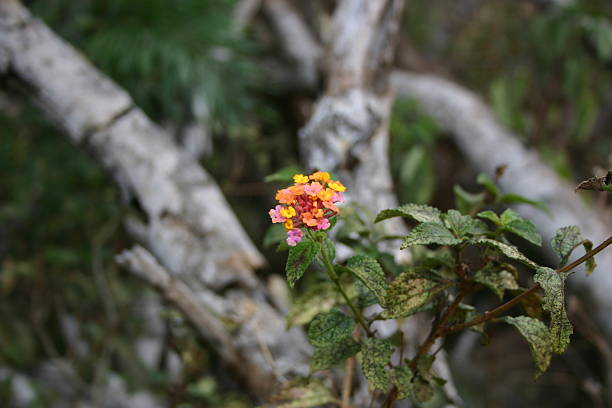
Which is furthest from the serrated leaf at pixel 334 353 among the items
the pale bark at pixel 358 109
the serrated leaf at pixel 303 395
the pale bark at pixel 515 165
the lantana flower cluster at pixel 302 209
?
the pale bark at pixel 515 165

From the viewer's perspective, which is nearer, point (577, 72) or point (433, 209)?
point (433, 209)

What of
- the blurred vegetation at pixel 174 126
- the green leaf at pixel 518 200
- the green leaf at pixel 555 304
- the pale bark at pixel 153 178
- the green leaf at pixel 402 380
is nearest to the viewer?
the green leaf at pixel 555 304

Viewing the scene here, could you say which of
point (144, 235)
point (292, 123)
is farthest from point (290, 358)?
point (292, 123)

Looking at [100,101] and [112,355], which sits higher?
[100,101]

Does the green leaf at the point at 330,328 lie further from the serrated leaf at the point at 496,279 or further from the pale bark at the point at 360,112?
the pale bark at the point at 360,112

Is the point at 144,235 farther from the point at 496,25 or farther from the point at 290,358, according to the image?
the point at 496,25

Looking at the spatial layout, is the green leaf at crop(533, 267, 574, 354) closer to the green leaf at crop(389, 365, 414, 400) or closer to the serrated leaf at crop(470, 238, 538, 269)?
the serrated leaf at crop(470, 238, 538, 269)

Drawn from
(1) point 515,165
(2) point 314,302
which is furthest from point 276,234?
(1) point 515,165

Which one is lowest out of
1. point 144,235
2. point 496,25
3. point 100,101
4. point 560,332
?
point 560,332
